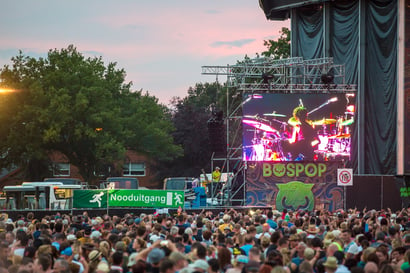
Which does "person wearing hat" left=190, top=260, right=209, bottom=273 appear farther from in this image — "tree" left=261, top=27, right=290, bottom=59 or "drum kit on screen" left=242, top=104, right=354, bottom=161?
"tree" left=261, top=27, right=290, bottom=59

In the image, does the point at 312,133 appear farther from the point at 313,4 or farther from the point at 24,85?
the point at 24,85

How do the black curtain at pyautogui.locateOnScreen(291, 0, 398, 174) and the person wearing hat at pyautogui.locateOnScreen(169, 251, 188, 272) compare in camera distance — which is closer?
the person wearing hat at pyautogui.locateOnScreen(169, 251, 188, 272)

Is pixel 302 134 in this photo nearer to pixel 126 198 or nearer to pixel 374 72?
pixel 126 198

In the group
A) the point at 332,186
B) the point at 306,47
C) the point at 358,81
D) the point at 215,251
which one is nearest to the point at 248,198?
the point at 332,186

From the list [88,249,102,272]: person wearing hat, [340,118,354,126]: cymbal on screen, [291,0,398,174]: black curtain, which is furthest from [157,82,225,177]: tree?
[88,249,102,272]: person wearing hat

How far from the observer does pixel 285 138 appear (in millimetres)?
37719

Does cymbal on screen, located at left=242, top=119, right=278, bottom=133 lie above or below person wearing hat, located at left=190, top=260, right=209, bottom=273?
above

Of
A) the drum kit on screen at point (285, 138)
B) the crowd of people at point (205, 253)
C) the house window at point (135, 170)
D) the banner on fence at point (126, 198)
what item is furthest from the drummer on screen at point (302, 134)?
the house window at point (135, 170)

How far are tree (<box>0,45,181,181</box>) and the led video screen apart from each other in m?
25.6

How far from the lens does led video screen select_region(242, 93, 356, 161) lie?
37.3 m

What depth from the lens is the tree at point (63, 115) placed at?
6047cm

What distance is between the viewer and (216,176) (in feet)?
136

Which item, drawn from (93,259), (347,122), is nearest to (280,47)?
(347,122)

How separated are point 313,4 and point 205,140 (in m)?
29.8
